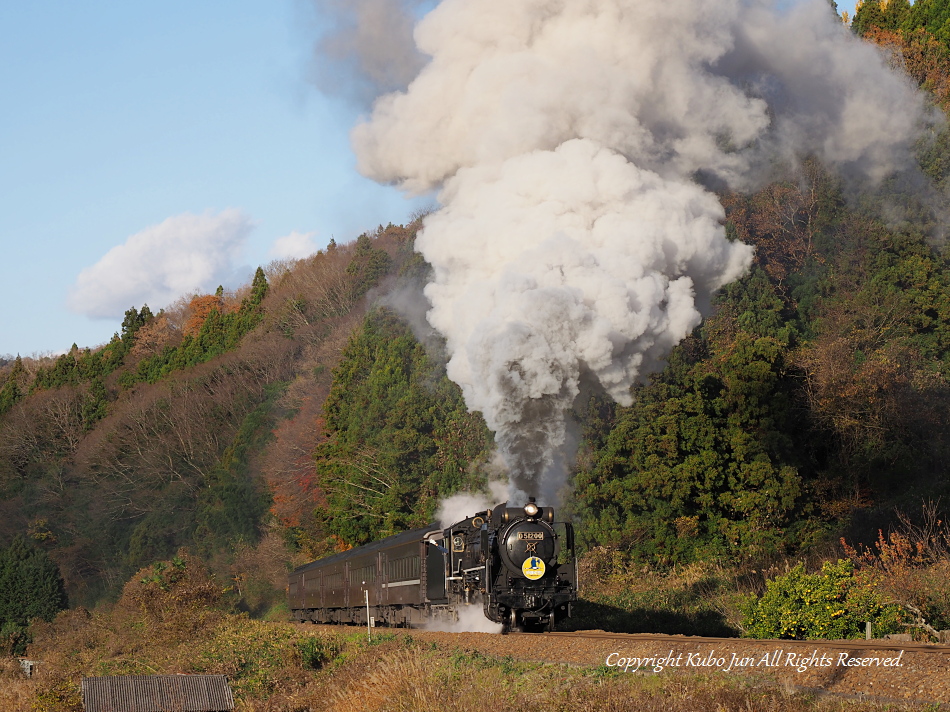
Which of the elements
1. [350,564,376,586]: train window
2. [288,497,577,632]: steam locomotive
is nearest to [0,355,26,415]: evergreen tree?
[350,564,376,586]: train window

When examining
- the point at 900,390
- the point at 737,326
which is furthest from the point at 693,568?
the point at 737,326

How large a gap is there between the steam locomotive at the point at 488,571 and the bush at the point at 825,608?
11.8 feet

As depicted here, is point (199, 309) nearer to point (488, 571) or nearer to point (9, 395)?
point (9, 395)

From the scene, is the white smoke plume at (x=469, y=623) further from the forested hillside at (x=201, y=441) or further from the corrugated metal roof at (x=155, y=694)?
the forested hillside at (x=201, y=441)

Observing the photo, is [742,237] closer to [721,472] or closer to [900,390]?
[900,390]

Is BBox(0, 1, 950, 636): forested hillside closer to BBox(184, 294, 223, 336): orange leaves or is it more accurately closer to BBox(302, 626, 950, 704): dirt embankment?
BBox(184, 294, 223, 336): orange leaves

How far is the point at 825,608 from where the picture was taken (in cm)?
1652

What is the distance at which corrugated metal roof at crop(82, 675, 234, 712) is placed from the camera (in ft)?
49.8

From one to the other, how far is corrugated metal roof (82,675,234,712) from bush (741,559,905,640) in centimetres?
925

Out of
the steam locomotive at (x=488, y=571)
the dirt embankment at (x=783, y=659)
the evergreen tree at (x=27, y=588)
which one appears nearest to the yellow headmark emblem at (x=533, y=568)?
the steam locomotive at (x=488, y=571)

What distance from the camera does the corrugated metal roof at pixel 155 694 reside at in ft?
49.8

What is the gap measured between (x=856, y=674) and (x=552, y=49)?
20.7 meters

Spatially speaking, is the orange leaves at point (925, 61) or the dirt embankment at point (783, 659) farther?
the orange leaves at point (925, 61)

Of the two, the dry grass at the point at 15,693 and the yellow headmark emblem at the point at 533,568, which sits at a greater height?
the yellow headmark emblem at the point at 533,568
